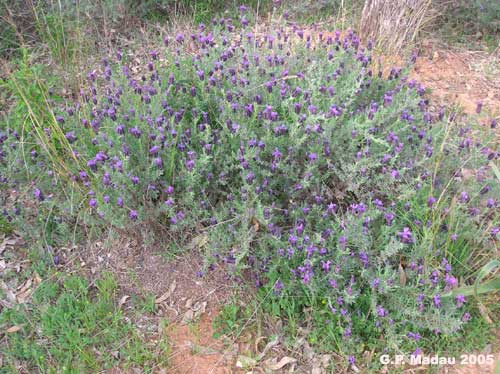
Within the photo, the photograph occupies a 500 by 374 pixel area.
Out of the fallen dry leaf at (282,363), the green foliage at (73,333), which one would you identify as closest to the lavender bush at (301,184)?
the fallen dry leaf at (282,363)

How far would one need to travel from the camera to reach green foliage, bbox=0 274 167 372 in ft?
9.50

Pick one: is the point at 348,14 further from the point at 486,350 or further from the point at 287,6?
the point at 486,350

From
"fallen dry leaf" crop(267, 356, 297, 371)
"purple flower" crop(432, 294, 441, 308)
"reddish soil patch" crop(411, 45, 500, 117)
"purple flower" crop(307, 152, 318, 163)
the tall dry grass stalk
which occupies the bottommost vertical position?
"fallen dry leaf" crop(267, 356, 297, 371)

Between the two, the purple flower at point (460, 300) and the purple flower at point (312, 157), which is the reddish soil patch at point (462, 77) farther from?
the purple flower at point (460, 300)

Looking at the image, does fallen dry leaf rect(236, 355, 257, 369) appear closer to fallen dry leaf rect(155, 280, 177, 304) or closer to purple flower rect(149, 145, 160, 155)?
fallen dry leaf rect(155, 280, 177, 304)

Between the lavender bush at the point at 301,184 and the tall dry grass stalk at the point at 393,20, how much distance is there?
1.19 metres

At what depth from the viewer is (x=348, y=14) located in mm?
5672

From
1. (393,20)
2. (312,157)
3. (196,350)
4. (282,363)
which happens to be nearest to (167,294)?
(196,350)

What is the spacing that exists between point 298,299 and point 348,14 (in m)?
3.90

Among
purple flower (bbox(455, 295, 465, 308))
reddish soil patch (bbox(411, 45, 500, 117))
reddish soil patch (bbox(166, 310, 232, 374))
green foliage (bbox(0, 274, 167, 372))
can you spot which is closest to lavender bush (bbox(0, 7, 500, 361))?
purple flower (bbox(455, 295, 465, 308))

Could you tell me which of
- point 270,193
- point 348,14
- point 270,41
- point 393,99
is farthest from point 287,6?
point 270,193

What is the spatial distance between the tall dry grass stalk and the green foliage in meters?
3.51

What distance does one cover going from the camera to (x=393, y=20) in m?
4.81

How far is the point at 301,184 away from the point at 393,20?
262cm
